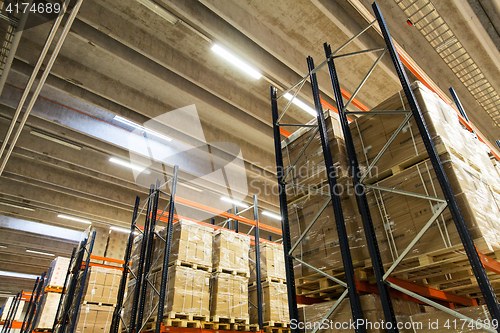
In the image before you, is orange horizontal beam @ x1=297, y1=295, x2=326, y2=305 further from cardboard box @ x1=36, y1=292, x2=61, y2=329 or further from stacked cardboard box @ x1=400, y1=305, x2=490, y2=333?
cardboard box @ x1=36, y1=292, x2=61, y2=329

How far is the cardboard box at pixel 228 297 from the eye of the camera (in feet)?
22.9

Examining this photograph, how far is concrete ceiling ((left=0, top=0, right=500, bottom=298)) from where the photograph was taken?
23.2 feet

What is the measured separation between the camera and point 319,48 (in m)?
8.06

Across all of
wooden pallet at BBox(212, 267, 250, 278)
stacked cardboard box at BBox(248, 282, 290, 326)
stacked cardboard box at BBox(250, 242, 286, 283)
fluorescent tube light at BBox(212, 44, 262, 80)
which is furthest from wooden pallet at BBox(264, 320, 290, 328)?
fluorescent tube light at BBox(212, 44, 262, 80)

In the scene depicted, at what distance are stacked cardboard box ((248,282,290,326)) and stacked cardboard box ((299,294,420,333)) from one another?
446 centimetres

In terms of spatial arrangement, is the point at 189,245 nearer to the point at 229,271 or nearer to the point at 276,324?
the point at 229,271

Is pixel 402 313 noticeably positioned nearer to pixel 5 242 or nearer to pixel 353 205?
pixel 353 205

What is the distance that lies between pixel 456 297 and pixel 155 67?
7.96 meters

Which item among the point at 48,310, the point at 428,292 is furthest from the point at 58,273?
the point at 428,292

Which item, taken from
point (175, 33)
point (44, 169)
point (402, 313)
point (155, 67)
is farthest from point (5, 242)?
point (402, 313)

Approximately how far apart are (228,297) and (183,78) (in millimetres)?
5821

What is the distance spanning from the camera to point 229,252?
25.2ft

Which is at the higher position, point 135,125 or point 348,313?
point 135,125

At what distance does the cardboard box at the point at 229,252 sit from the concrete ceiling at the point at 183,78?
3.52 meters
